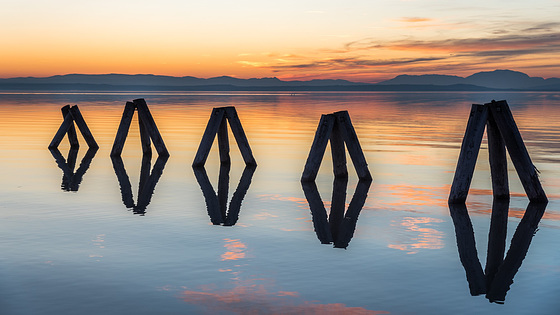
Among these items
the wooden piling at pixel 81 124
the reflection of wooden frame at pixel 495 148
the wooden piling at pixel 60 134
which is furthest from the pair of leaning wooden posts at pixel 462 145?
the wooden piling at pixel 60 134

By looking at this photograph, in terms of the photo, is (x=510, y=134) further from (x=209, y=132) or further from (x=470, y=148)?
(x=209, y=132)

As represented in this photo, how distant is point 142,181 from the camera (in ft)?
51.4

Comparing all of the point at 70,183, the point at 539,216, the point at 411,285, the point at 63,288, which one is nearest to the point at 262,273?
the point at 411,285

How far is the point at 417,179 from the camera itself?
15.9m

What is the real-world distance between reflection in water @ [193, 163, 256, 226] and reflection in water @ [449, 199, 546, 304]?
385cm

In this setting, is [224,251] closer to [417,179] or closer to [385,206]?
[385,206]

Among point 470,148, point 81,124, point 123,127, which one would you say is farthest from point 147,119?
point 470,148

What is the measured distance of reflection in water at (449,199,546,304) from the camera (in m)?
7.56

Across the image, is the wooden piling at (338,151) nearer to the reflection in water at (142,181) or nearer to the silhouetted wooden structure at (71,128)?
the reflection in water at (142,181)

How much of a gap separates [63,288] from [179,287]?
1244 mm

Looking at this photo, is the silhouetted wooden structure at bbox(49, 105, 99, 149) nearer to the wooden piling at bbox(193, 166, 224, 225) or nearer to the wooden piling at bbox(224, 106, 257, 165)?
the wooden piling at bbox(193, 166, 224, 225)

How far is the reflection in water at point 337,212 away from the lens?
33.2 ft

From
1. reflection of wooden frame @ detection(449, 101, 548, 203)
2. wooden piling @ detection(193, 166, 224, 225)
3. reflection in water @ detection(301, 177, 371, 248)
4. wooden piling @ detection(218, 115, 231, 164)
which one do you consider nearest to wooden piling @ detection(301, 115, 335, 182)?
reflection in water @ detection(301, 177, 371, 248)

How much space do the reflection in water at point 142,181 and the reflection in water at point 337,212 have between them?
3.23m
